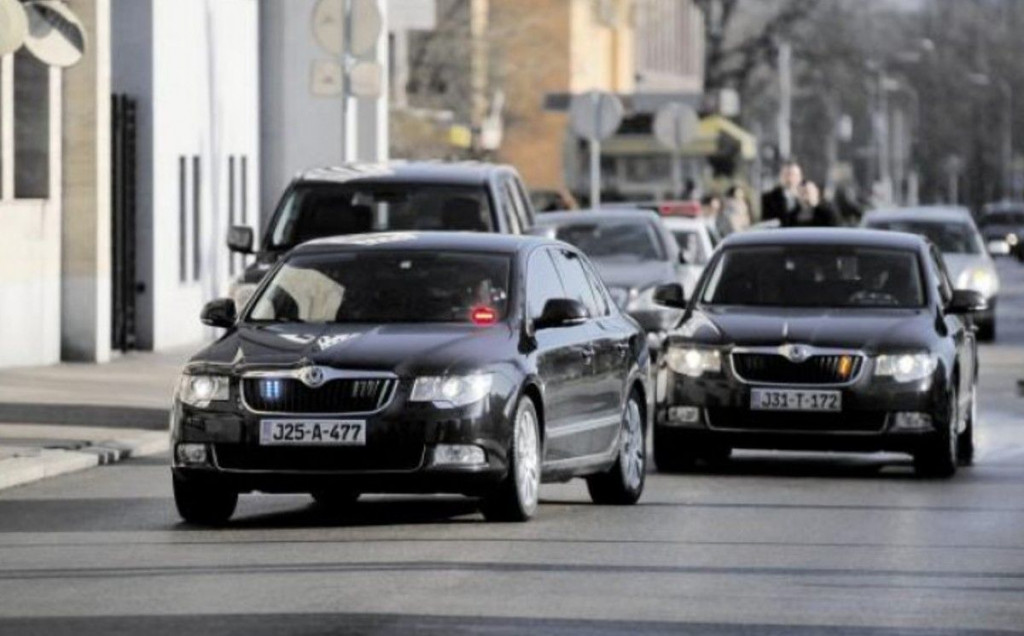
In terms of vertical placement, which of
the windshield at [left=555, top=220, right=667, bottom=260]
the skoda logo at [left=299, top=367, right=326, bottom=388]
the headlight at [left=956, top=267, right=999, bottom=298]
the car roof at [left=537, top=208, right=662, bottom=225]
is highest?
the skoda logo at [left=299, top=367, right=326, bottom=388]

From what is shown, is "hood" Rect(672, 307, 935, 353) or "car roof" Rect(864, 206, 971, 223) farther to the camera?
"car roof" Rect(864, 206, 971, 223)

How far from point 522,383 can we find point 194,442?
149cm

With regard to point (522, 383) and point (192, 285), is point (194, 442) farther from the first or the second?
point (192, 285)

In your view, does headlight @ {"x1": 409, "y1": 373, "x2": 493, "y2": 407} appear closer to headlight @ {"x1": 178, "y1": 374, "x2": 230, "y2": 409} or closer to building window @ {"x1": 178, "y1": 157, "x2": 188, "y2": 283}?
headlight @ {"x1": 178, "y1": 374, "x2": 230, "y2": 409}

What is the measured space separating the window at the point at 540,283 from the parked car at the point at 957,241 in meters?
22.1

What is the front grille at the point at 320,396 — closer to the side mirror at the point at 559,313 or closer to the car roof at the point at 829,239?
the side mirror at the point at 559,313

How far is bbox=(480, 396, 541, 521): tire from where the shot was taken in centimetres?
1579

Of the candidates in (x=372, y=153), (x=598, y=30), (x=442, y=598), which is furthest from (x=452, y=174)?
(x=598, y=30)

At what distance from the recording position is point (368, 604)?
12305mm

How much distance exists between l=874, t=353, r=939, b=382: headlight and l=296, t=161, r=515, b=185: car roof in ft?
15.9

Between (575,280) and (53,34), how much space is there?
8.19 meters

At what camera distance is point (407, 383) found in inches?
607

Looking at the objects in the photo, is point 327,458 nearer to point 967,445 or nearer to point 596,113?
point 967,445

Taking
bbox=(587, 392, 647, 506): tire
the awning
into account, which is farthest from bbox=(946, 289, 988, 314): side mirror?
the awning
